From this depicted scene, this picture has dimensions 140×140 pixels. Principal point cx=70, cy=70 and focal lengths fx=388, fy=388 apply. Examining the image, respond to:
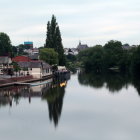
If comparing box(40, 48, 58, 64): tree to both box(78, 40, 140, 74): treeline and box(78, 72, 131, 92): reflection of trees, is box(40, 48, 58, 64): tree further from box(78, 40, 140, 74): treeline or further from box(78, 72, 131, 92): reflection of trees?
box(78, 40, 140, 74): treeline

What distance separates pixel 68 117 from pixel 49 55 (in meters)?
41.2

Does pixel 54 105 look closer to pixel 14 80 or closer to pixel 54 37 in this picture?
pixel 14 80

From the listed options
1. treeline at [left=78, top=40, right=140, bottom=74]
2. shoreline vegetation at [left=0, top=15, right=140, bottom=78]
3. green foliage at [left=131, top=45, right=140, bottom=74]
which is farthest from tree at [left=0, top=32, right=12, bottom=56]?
green foliage at [left=131, top=45, right=140, bottom=74]

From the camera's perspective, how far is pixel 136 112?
981 inches

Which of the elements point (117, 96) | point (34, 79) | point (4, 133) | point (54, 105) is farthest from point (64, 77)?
point (4, 133)

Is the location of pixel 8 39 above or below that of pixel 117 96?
above

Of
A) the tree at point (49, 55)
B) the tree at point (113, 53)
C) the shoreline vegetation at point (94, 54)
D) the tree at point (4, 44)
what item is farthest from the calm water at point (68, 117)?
the tree at point (113, 53)

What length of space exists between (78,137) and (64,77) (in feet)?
133

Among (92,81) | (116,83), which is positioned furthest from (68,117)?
(92,81)

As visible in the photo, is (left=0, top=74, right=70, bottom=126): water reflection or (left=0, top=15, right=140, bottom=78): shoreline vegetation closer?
(left=0, top=74, right=70, bottom=126): water reflection

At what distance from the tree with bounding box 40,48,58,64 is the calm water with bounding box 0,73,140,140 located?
29541mm

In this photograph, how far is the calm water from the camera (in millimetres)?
18859

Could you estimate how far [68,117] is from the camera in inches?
910

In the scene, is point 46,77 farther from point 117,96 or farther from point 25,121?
point 25,121
